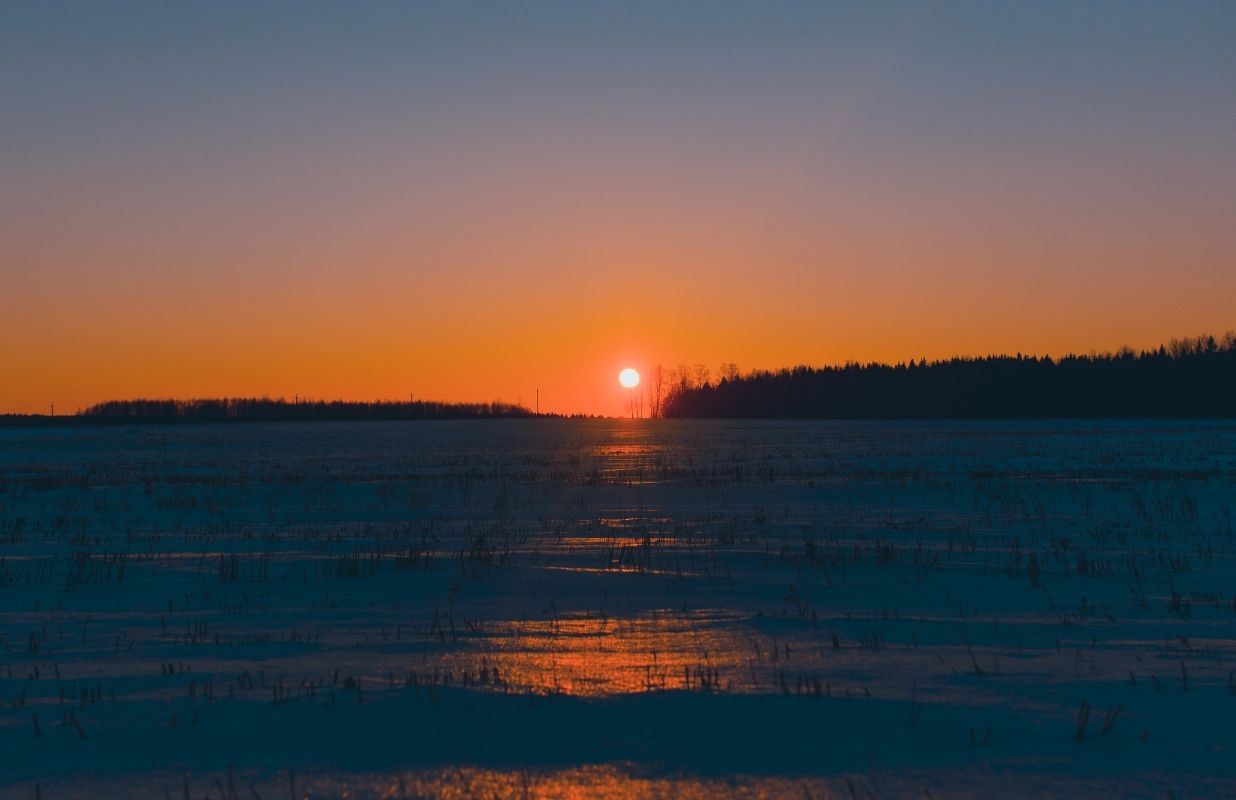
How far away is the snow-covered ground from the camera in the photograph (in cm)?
502

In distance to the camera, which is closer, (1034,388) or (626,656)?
(626,656)

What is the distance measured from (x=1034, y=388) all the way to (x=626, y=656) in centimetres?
15237

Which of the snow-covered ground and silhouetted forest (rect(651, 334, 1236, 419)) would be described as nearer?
the snow-covered ground

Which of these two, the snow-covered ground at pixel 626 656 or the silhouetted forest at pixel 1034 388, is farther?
the silhouetted forest at pixel 1034 388

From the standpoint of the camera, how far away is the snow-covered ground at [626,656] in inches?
197

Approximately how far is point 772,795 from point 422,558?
9505 millimetres

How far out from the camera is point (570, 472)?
109ft

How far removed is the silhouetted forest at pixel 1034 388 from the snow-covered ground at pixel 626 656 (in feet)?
440

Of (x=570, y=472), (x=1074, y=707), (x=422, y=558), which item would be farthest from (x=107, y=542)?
(x=570, y=472)

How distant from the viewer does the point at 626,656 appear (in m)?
7.46

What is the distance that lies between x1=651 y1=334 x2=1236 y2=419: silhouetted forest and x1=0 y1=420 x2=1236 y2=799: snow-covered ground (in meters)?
134

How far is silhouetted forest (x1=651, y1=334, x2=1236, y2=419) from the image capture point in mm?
137125

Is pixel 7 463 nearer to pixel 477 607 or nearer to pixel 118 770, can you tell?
pixel 477 607

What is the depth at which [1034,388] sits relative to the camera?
5802 inches
